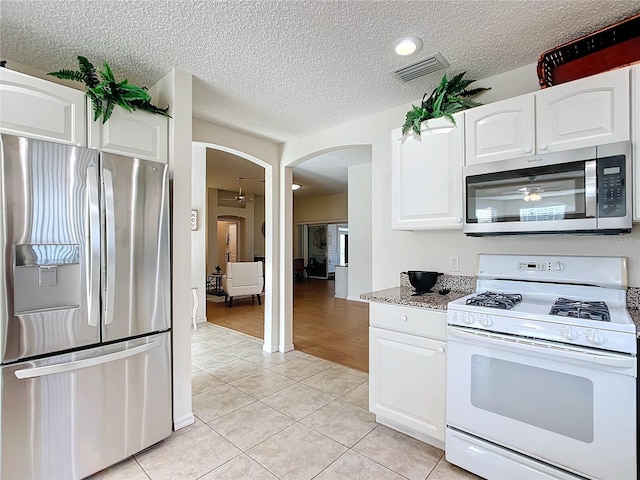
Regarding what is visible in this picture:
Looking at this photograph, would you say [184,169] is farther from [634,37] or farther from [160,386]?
[634,37]

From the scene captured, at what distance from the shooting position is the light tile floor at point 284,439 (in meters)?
1.83

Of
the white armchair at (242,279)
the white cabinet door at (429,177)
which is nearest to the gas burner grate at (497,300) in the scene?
the white cabinet door at (429,177)

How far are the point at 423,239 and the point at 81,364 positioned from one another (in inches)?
98.6

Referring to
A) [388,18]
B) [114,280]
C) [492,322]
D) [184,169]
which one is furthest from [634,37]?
[114,280]

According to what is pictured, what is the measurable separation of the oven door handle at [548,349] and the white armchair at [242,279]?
5.22 m

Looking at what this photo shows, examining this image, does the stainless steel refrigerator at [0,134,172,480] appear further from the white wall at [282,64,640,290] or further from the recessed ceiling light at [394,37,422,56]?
the white wall at [282,64,640,290]

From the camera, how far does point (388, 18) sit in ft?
5.74

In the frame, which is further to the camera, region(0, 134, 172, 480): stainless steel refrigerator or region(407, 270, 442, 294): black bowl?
region(407, 270, 442, 294): black bowl

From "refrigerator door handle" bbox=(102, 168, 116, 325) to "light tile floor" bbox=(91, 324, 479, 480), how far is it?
975 millimetres

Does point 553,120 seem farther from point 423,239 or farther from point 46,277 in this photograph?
point 46,277

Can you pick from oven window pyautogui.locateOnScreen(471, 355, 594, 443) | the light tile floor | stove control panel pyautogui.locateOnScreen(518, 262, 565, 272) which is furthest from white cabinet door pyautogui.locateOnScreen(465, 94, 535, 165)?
the light tile floor

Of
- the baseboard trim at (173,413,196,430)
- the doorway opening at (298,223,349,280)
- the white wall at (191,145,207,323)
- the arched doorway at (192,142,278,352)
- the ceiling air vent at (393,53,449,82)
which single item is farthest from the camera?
the doorway opening at (298,223,349,280)

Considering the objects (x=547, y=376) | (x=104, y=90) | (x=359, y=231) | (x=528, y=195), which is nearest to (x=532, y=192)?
(x=528, y=195)

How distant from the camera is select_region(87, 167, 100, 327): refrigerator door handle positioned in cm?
177
